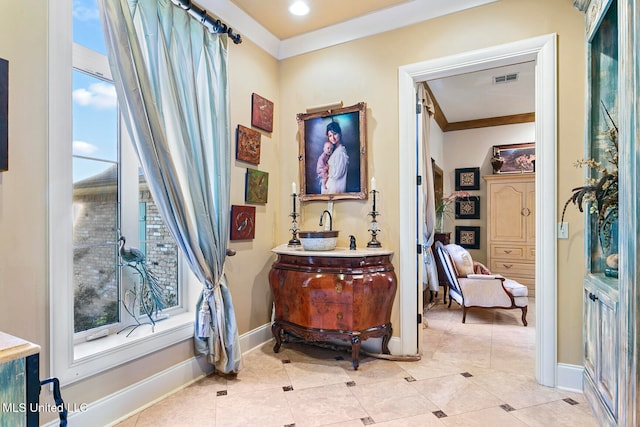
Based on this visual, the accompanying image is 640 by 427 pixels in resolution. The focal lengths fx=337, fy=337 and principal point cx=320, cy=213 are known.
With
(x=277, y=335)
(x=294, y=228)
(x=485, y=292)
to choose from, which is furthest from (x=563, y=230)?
(x=277, y=335)

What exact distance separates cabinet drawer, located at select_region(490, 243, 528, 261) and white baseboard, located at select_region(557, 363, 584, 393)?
338 cm

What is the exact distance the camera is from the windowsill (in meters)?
1.79

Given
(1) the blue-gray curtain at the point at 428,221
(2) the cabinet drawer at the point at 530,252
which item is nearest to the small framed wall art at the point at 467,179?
(2) the cabinet drawer at the point at 530,252

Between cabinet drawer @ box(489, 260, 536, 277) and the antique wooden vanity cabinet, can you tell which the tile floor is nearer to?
the antique wooden vanity cabinet

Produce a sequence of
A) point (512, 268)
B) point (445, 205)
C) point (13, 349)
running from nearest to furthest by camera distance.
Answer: point (13, 349) < point (512, 268) < point (445, 205)

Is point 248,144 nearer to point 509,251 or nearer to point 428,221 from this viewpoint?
point 428,221

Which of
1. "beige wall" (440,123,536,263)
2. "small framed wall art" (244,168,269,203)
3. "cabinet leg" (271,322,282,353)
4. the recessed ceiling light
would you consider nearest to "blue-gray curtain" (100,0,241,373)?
→ "small framed wall art" (244,168,269,203)

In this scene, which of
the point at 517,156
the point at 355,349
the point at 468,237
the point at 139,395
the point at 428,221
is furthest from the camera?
the point at 468,237

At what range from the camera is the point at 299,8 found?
9.29 feet

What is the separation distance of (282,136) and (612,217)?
106 inches

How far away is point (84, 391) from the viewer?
180cm

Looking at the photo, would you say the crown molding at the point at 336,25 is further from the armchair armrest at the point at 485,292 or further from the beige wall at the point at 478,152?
the beige wall at the point at 478,152

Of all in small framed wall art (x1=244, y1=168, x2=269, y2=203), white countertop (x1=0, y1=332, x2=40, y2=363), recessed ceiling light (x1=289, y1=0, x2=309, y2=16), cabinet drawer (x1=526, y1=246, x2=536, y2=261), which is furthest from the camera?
cabinet drawer (x1=526, y1=246, x2=536, y2=261)

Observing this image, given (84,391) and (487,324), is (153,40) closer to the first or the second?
(84,391)
